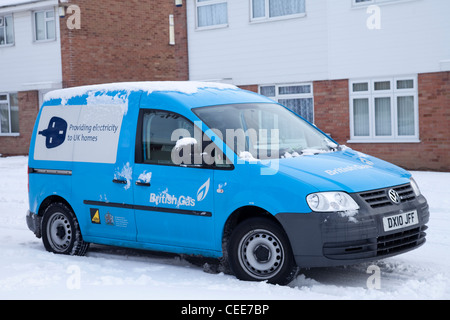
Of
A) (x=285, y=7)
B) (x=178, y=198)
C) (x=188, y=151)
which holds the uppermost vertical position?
(x=285, y=7)

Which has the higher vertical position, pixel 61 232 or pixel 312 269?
pixel 61 232

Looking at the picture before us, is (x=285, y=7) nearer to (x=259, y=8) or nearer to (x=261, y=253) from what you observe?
(x=259, y=8)

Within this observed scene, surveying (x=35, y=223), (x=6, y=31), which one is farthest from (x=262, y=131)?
(x=6, y=31)

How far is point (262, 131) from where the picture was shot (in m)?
7.51

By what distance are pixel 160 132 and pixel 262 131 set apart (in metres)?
1.07

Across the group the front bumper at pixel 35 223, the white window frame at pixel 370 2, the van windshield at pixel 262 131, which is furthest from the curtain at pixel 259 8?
the front bumper at pixel 35 223

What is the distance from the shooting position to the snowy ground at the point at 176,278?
6.25m

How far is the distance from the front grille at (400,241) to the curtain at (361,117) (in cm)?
1174

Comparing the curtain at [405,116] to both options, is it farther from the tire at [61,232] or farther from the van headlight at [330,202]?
the van headlight at [330,202]

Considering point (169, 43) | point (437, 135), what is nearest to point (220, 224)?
point (437, 135)

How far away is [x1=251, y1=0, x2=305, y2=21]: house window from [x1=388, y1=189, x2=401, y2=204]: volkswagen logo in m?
13.3

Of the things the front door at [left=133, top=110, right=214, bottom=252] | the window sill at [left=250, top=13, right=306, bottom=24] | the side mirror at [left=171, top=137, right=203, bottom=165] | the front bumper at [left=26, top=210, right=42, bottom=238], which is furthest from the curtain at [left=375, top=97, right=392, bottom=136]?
the side mirror at [left=171, top=137, right=203, bottom=165]

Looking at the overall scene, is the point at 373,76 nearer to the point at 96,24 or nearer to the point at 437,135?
the point at 437,135

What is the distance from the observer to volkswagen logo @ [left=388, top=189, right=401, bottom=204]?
6.71 m
